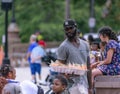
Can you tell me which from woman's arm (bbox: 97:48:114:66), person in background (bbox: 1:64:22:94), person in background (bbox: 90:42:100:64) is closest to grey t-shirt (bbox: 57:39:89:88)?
woman's arm (bbox: 97:48:114:66)

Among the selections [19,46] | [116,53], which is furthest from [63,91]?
[19,46]

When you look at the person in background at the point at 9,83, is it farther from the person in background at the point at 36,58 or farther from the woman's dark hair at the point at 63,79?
the person in background at the point at 36,58

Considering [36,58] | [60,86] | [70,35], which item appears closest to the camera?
[60,86]

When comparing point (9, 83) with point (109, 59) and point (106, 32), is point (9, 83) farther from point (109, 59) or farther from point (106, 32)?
point (106, 32)

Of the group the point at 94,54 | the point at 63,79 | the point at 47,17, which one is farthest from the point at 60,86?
the point at 47,17

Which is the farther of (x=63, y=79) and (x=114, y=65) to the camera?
(x=114, y=65)

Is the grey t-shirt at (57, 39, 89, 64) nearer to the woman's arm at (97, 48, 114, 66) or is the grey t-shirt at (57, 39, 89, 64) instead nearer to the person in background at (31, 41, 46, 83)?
the woman's arm at (97, 48, 114, 66)

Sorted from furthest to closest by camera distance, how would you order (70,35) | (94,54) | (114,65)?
(94,54) → (114,65) → (70,35)

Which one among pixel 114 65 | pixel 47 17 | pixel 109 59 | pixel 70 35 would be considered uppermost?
pixel 70 35

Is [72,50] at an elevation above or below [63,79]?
above

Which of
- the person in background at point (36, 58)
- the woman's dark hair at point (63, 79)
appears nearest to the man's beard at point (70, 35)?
the woman's dark hair at point (63, 79)

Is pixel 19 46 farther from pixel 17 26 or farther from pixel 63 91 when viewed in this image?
pixel 63 91

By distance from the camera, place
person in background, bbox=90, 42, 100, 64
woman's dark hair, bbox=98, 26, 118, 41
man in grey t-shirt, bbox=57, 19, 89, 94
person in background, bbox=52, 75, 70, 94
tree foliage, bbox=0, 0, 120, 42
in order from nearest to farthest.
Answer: person in background, bbox=52, 75, 70, 94, man in grey t-shirt, bbox=57, 19, 89, 94, woman's dark hair, bbox=98, 26, 118, 41, person in background, bbox=90, 42, 100, 64, tree foliage, bbox=0, 0, 120, 42

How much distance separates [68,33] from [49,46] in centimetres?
3360
